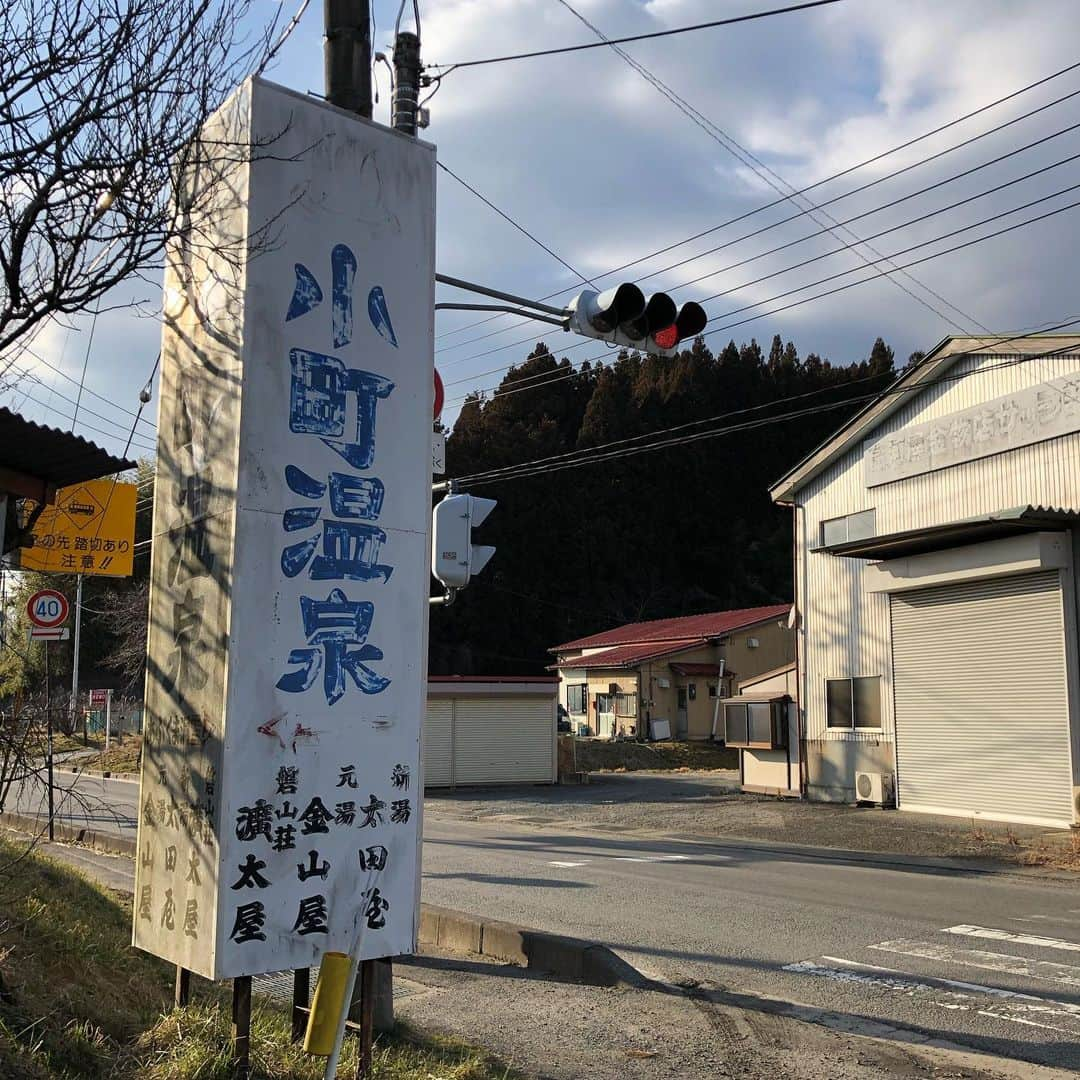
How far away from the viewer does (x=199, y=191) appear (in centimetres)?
510

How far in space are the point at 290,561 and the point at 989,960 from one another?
263 inches

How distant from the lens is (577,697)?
Answer: 49.1 meters

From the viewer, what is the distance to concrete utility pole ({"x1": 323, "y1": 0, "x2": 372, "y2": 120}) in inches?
229

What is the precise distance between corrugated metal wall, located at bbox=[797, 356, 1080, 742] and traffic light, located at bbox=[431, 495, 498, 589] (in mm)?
14381

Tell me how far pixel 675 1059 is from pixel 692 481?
195 ft

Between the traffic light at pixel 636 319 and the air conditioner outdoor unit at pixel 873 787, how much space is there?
1553 centimetres

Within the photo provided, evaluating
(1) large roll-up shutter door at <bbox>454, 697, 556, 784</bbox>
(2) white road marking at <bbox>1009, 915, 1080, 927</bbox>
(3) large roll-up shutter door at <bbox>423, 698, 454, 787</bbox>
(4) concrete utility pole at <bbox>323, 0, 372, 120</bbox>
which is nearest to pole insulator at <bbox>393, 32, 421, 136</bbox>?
(4) concrete utility pole at <bbox>323, 0, 372, 120</bbox>

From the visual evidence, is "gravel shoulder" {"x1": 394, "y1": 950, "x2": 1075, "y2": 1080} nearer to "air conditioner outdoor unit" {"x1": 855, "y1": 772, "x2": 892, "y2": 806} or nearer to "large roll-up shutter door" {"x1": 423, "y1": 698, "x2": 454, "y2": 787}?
"air conditioner outdoor unit" {"x1": 855, "y1": 772, "x2": 892, "y2": 806}

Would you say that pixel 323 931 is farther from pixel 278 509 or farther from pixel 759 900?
pixel 759 900

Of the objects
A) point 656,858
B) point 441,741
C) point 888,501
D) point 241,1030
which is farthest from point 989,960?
point 441,741

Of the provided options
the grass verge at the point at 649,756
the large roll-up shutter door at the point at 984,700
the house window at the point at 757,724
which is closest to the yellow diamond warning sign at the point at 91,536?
the house window at the point at 757,724

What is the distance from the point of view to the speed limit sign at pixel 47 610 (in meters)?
13.5

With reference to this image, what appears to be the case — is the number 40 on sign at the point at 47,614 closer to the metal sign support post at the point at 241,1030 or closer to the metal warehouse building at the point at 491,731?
the metal sign support post at the point at 241,1030

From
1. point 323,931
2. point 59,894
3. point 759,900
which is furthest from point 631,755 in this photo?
point 323,931
